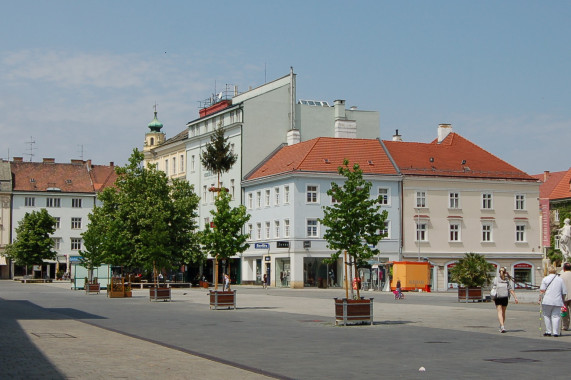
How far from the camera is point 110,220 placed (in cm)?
7181

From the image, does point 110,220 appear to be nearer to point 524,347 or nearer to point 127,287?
point 127,287

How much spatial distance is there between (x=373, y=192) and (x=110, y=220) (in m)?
21.4

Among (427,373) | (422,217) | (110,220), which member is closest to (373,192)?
(422,217)

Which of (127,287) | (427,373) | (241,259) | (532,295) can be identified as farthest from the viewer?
(241,259)

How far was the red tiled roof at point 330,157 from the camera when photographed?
2832 inches

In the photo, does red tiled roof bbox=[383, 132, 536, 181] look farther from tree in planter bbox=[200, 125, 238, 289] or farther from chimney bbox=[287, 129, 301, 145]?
tree in planter bbox=[200, 125, 238, 289]

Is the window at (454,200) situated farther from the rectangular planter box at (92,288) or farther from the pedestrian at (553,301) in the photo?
the pedestrian at (553,301)

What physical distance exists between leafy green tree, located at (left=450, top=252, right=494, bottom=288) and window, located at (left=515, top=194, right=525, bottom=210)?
3405 centimetres

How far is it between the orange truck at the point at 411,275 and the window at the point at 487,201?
13471mm

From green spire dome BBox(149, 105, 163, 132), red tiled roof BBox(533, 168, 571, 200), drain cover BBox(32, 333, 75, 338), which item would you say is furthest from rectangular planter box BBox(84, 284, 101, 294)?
green spire dome BBox(149, 105, 163, 132)

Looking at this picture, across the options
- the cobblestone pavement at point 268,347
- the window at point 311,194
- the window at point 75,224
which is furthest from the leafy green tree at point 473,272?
the window at point 75,224

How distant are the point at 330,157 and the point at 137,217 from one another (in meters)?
16.4

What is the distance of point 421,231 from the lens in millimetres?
73250

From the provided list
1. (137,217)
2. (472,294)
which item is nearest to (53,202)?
(137,217)
